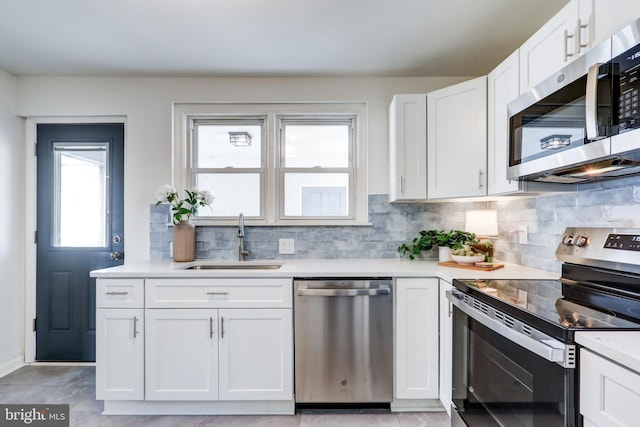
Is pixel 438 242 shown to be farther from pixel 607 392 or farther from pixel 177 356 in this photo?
pixel 177 356

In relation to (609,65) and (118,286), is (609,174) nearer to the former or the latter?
(609,65)

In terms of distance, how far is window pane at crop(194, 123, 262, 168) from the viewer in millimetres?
2725

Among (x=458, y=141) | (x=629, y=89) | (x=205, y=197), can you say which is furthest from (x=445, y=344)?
(x=205, y=197)

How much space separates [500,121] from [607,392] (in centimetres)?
145

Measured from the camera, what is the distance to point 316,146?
2.73m

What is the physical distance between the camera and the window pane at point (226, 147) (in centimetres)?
272

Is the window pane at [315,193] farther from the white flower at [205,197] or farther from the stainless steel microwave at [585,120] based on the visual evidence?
the stainless steel microwave at [585,120]

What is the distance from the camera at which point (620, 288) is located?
4.15ft

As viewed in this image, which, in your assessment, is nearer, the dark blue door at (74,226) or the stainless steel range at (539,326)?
the stainless steel range at (539,326)

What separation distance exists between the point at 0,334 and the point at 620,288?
3.92 m

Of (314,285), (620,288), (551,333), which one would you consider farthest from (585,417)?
(314,285)

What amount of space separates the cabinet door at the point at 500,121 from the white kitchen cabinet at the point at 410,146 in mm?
433

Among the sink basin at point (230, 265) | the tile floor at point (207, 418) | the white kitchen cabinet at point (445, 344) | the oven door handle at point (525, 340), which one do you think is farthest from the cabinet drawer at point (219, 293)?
the oven door handle at point (525, 340)

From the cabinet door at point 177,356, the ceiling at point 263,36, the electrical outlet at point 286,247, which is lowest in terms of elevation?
the cabinet door at point 177,356
